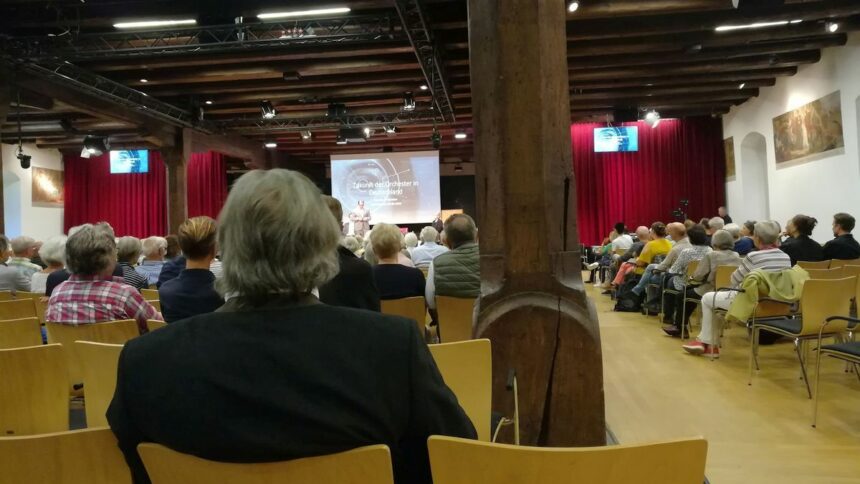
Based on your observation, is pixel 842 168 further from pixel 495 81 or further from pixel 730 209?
pixel 495 81

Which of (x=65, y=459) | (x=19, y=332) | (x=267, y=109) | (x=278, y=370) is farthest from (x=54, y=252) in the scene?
(x=267, y=109)

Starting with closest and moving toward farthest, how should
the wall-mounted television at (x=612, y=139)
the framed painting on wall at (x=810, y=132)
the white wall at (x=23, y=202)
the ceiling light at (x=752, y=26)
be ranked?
the ceiling light at (x=752, y=26) < the framed painting on wall at (x=810, y=132) < the white wall at (x=23, y=202) < the wall-mounted television at (x=612, y=139)

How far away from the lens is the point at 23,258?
17.7ft

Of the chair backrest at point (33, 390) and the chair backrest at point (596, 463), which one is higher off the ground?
the chair backrest at point (596, 463)

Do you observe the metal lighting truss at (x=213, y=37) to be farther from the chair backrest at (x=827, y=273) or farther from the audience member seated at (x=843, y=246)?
the audience member seated at (x=843, y=246)

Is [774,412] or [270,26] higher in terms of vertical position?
[270,26]

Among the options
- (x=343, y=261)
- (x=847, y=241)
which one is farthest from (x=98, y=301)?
(x=847, y=241)

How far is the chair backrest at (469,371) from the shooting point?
1665 mm

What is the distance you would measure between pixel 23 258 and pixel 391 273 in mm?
4133

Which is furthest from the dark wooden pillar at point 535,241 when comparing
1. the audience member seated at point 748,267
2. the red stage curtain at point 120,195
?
the red stage curtain at point 120,195

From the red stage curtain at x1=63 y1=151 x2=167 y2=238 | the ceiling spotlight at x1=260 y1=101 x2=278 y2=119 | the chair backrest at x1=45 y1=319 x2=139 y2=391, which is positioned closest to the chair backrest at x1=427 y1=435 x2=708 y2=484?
the chair backrest at x1=45 y1=319 x2=139 y2=391

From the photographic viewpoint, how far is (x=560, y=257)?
6.53 feet

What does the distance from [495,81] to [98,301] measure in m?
2.10

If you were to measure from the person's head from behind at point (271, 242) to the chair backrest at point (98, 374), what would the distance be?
3.53 ft
